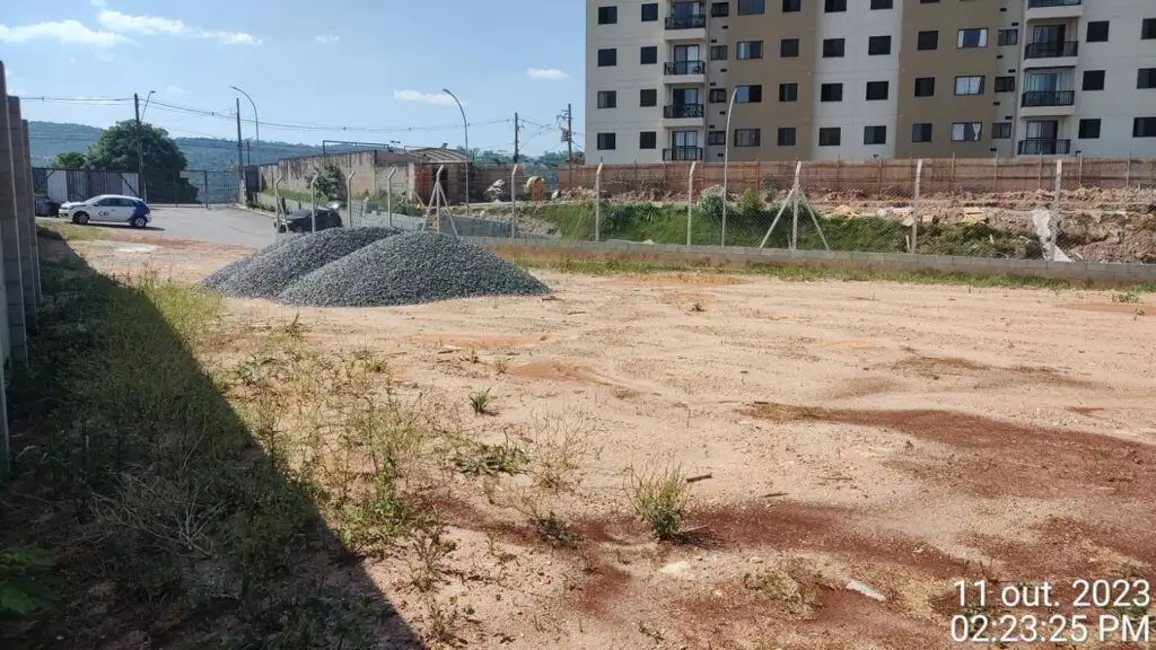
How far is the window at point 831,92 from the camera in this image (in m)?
48.8

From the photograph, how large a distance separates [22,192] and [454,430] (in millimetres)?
9036

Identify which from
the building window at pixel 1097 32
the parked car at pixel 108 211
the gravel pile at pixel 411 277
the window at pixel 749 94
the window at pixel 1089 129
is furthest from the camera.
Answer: the window at pixel 749 94

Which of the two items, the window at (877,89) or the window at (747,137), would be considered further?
the window at (747,137)

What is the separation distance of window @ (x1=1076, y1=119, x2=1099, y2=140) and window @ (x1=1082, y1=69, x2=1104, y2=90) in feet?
5.65

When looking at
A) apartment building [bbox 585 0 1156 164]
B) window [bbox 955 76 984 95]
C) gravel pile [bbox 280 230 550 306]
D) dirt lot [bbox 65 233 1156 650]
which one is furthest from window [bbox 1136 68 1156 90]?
gravel pile [bbox 280 230 550 306]

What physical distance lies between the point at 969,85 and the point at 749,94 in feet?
40.1

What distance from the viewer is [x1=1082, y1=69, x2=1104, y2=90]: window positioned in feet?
144

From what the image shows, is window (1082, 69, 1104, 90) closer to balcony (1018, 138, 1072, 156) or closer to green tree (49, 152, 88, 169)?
balcony (1018, 138, 1072, 156)

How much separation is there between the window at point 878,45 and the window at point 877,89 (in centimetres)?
164

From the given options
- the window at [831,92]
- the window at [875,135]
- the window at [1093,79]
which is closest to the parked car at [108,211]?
the window at [831,92]

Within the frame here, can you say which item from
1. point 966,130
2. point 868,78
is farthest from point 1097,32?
point 868,78

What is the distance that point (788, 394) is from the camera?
8.81 metres

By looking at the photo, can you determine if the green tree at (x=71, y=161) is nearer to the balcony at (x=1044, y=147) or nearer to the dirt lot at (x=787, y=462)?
the dirt lot at (x=787, y=462)

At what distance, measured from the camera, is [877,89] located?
4791cm
